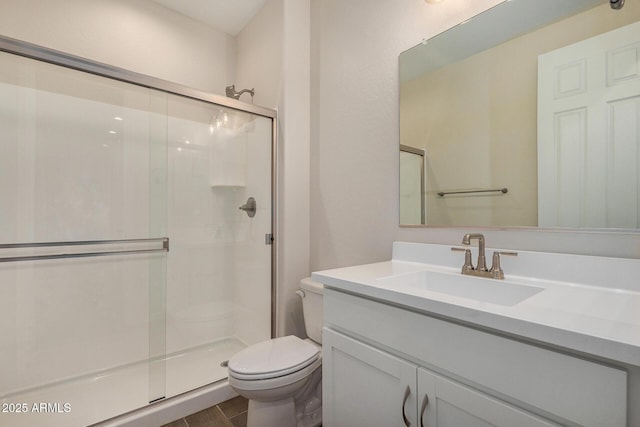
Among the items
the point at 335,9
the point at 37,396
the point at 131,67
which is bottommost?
the point at 37,396

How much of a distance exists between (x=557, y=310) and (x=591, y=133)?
2.07 ft

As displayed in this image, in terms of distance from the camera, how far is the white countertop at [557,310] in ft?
1.71

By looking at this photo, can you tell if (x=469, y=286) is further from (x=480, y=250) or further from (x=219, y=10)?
(x=219, y=10)

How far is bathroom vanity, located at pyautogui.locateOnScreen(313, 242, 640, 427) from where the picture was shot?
54 cm

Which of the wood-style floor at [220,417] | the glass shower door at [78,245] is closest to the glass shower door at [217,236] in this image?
the glass shower door at [78,245]

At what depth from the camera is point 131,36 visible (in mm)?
2033

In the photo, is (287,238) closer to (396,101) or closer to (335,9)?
(396,101)

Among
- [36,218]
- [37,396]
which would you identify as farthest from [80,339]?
[36,218]

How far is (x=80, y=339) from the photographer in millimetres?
1796

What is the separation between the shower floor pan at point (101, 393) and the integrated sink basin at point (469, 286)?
4.30 feet

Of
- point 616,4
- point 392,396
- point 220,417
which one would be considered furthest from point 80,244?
point 616,4

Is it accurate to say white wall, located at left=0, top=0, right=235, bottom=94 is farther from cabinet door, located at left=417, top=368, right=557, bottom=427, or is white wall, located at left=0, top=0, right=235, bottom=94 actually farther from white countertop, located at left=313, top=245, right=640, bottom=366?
cabinet door, located at left=417, top=368, right=557, bottom=427

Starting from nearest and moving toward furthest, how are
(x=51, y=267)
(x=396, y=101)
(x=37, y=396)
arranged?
1. (x=396, y=101)
2. (x=37, y=396)
3. (x=51, y=267)

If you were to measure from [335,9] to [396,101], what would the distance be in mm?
806
